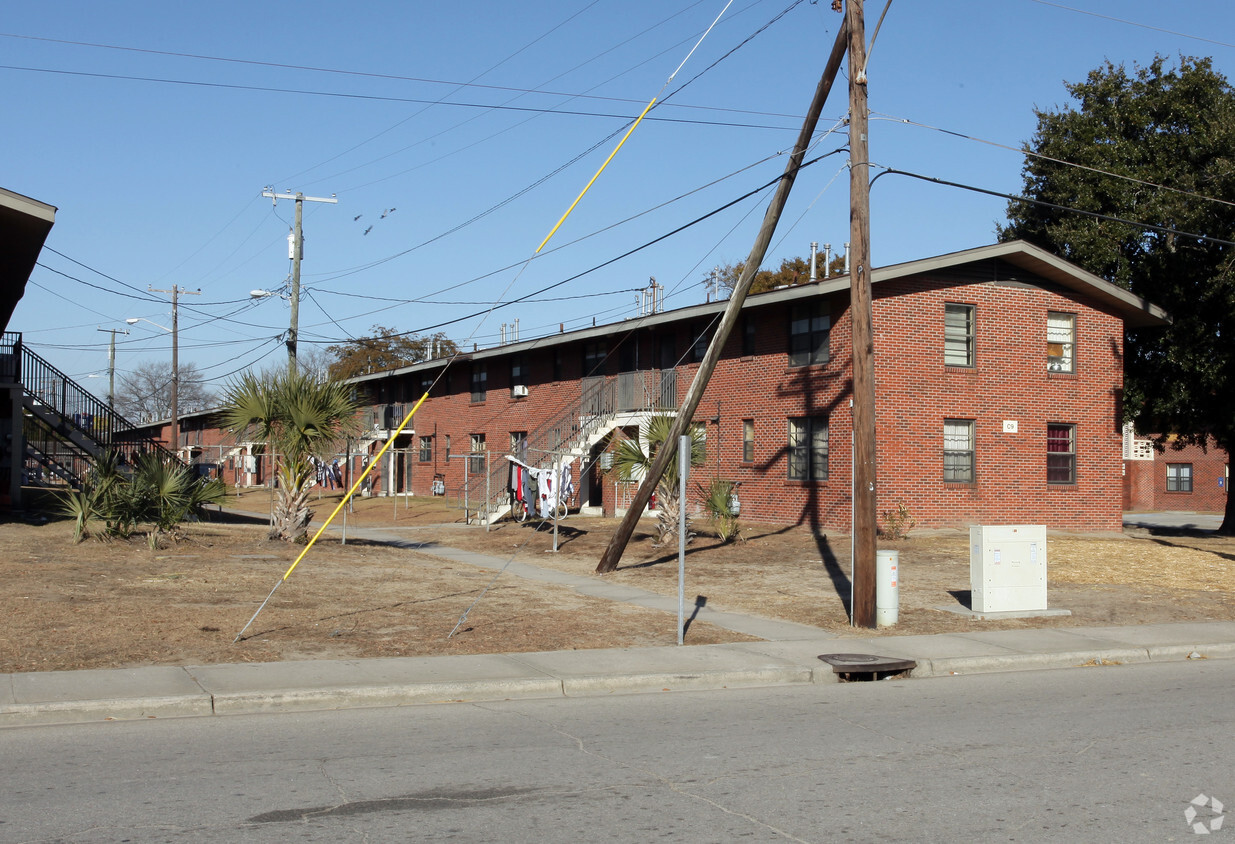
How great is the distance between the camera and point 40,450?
93.8 feet

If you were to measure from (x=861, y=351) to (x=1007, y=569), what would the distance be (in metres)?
3.90

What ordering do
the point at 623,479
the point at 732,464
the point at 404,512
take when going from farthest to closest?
the point at 404,512, the point at 732,464, the point at 623,479

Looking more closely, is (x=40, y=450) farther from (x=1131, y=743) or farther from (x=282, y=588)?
(x=1131, y=743)

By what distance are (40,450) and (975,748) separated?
27.4 m

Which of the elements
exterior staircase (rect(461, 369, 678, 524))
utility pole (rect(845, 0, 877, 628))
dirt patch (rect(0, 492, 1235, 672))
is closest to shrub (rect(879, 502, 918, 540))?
dirt patch (rect(0, 492, 1235, 672))

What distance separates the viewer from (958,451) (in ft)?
84.1

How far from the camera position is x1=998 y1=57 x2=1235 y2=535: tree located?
26.7 meters

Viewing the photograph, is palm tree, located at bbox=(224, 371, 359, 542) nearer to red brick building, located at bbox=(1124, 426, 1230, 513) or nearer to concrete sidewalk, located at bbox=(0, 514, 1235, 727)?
concrete sidewalk, located at bbox=(0, 514, 1235, 727)

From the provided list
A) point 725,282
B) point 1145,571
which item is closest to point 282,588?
point 1145,571

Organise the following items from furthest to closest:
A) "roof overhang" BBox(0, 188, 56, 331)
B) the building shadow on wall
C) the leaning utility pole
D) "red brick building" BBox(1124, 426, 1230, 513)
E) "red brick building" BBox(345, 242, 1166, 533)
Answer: "red brick building" BBox(1124, 426, 1230, 513), the building shadow on wall, "red brick building" BBox(345, 242, 1166, 533), "roof overhang" BBox(0, 188, 56, 331), the leaning utility pole

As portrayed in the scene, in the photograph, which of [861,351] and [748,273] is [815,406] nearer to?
[748,273]

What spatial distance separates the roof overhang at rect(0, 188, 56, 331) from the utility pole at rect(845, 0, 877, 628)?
13.0 meters

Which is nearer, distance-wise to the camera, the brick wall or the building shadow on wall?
the building shadow on wall

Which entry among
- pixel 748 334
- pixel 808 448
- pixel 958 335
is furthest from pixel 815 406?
pixel 958 335
